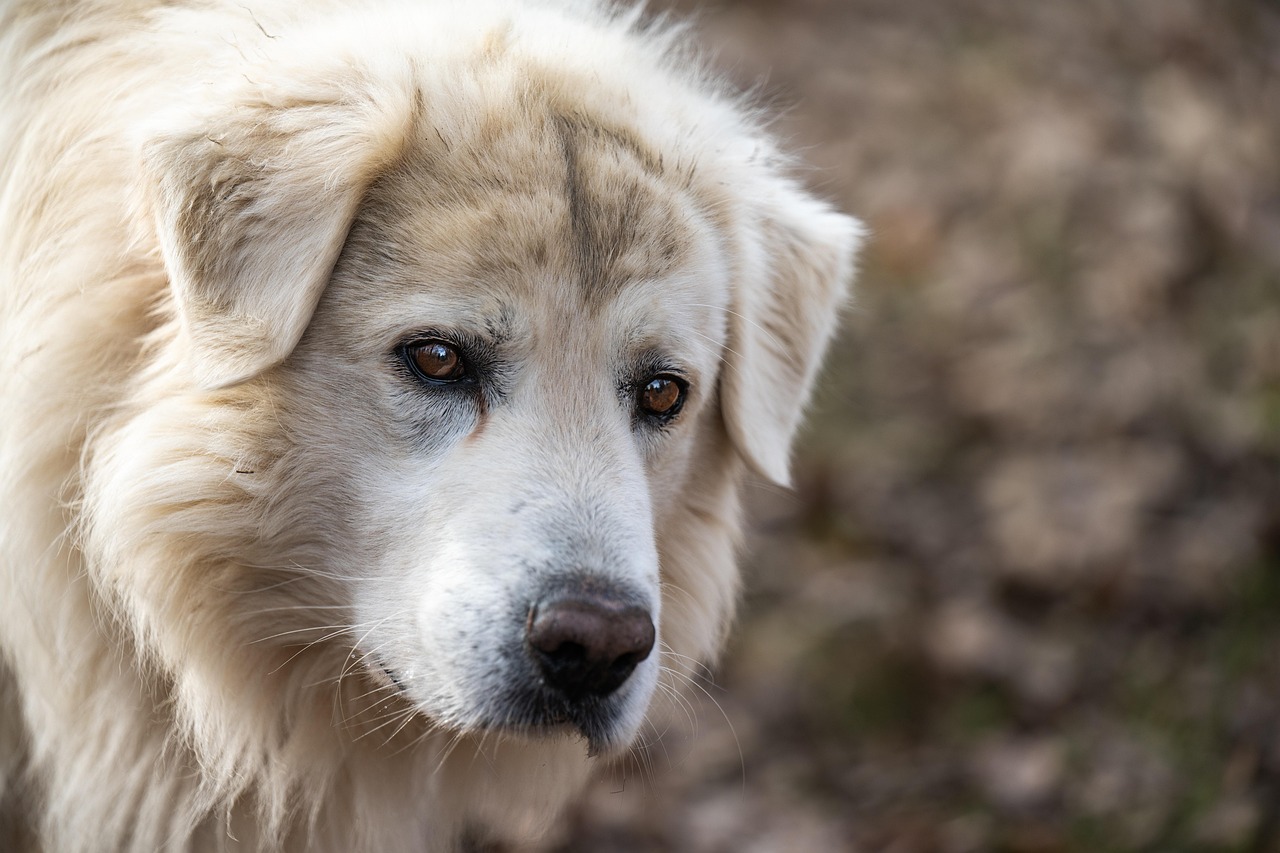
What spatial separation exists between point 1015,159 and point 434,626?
6262mm

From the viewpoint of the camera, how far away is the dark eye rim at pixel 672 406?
2.94m

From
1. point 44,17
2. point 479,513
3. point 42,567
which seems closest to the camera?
point 479,513

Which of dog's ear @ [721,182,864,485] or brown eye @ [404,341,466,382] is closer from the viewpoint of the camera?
brown eye @ [404,341,466,382]

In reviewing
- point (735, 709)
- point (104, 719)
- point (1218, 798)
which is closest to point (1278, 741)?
point (1218, 798)

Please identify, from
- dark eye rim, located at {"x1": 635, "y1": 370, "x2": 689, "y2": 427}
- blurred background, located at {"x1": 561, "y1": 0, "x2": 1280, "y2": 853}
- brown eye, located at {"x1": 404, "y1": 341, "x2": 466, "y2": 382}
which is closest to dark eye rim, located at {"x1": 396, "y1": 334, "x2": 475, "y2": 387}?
brown eye, located at {"x1": 404, "y1": 341, "x2": 466, "y2": 382}

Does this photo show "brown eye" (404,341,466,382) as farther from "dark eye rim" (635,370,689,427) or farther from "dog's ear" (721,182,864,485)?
"dog's ear" (721,182,864,485)

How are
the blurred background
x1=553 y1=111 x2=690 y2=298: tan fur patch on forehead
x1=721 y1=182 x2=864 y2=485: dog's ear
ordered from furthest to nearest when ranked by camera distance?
the blurred background, x1=721 y1=182 x2=864 y2=485: dog's ear, x1=553 y1=111 x2=690 y2=298: tan fur patch on forehead

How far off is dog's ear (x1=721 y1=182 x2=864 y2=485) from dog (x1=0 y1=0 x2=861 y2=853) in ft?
0.85

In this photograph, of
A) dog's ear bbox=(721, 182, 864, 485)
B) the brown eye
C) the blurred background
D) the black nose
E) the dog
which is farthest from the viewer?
the blurred background

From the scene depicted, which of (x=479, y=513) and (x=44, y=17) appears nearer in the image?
(x=479, y=513)

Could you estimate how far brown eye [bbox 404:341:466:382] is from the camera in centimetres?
266

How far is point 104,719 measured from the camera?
281cm

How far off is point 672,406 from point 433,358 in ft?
2.18

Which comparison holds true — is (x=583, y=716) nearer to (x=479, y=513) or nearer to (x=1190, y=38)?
(x=479, y=513)
